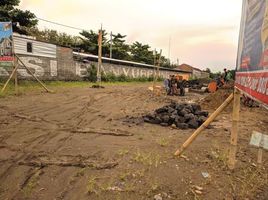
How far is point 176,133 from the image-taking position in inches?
278

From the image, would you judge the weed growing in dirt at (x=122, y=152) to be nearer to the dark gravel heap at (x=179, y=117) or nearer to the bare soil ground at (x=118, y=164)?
the bare soil ground at (x=118, y=164)

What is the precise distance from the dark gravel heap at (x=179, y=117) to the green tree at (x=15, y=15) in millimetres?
16275

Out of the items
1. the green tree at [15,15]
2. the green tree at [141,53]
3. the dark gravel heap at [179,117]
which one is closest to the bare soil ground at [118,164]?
the dark gravel heap at [179,117]

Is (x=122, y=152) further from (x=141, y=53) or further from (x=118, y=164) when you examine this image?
(x=141, y=53)

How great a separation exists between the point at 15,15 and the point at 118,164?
63.0 ft

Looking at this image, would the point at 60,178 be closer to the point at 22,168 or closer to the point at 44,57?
the point at 22,168

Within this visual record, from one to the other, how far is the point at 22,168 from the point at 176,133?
3867 mm

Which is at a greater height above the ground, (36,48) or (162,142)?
(36,48)

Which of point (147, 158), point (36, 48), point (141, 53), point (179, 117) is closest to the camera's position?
point (147, 158)

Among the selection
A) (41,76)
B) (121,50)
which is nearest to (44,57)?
(41,76)

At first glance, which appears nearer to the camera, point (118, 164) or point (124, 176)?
point (124, 176)

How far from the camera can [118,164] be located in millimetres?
4766

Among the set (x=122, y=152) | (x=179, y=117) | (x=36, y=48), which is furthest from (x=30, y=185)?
(x=36, y=48)

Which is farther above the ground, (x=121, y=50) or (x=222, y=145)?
(x=121, y=50)
